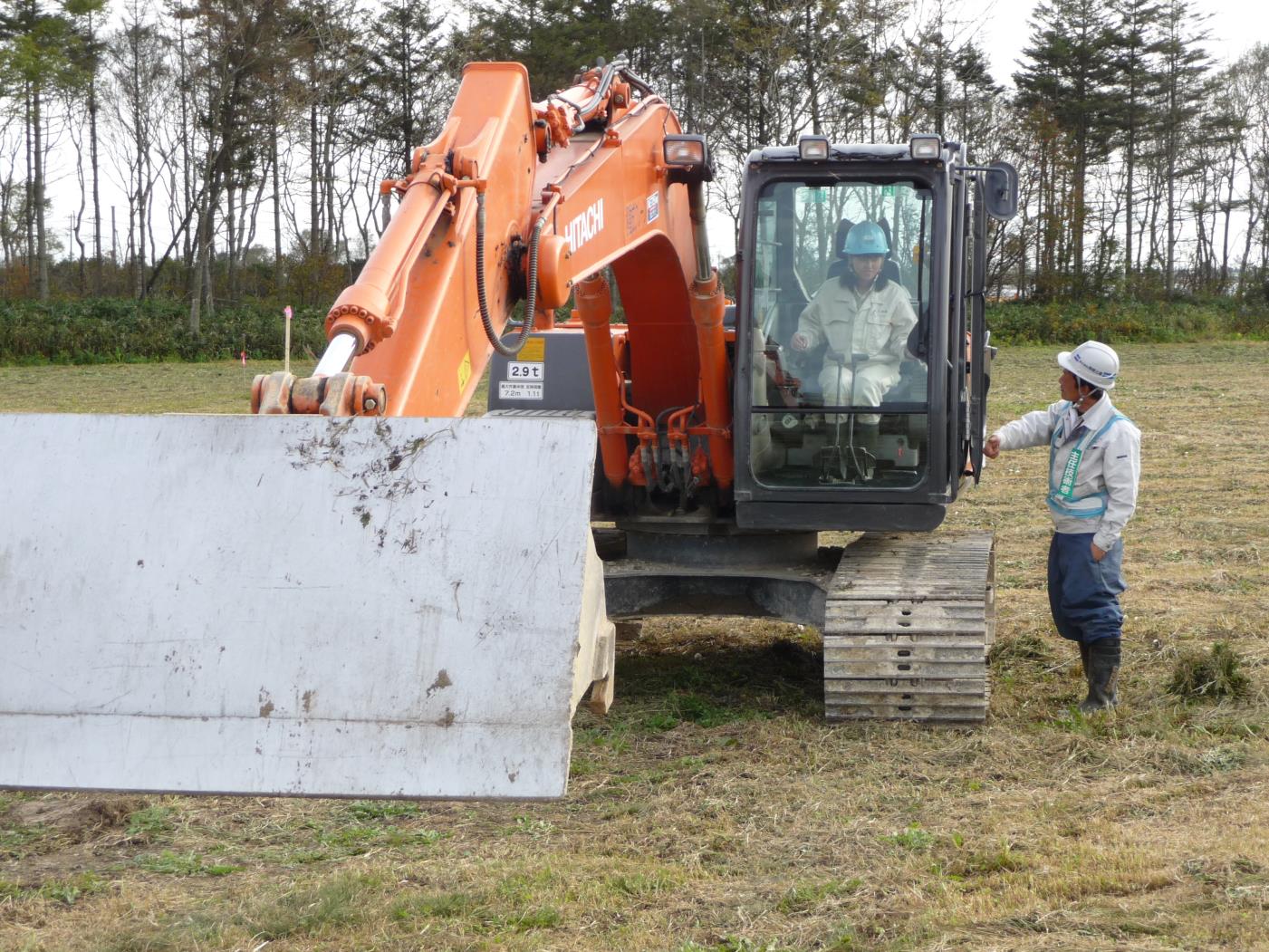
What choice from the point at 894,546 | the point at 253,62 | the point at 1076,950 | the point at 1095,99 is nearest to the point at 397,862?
the point at 1076,950

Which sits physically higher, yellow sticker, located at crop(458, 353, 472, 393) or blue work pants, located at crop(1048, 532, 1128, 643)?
yellow sticker, located at crop(458, 353, 472, 393)

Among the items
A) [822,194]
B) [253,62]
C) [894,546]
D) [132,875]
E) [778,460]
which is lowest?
[132,875]

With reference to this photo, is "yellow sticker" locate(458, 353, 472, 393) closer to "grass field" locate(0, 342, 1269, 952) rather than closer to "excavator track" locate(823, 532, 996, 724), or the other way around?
"grass field" locate(0, 342, 1269, 952)

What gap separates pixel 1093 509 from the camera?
6.05 m

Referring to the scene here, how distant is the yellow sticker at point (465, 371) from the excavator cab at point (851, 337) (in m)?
2.28

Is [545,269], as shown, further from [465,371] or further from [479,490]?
[479,490]

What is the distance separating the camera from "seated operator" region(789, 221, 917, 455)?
6.09m

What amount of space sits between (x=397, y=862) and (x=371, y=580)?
1.48m

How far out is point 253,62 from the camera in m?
35.3

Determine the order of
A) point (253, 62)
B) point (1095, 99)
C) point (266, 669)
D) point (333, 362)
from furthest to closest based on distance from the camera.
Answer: point (1095, 99)
point (253, 62)
point (333, 362)
point (266, 669)

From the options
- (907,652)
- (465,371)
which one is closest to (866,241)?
(907,652)

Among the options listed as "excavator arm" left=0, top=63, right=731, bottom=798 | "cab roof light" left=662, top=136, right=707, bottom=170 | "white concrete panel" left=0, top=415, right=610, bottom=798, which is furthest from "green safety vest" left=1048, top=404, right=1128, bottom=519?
"white concrete panel" left=0, top=415, right=610, bottom=798

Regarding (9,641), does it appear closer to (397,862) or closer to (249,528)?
(249,528)

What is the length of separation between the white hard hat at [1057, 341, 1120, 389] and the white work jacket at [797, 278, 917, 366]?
70 cm
